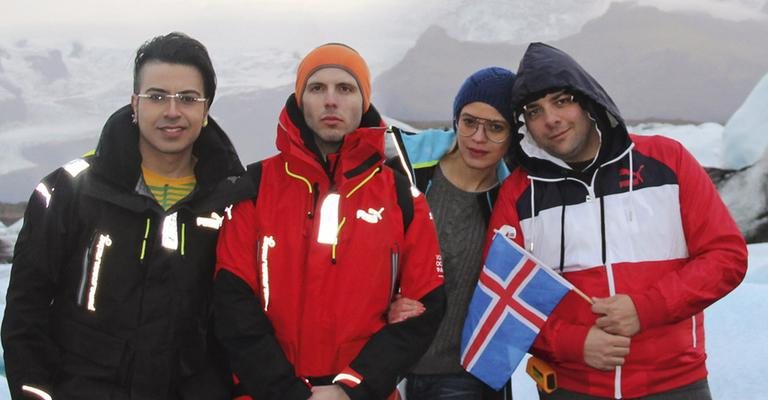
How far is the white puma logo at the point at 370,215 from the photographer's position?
1.47 meters

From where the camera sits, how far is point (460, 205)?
180cm

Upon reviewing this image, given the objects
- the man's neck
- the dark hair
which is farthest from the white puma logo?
the dark hair

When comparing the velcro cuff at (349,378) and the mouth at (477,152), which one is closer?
the velcro cuff at (349,378)

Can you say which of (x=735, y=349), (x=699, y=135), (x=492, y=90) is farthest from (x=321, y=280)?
(x=699, y=135)

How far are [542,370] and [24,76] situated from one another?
326cm

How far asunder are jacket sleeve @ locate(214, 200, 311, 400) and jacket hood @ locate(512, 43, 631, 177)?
0.74 meters

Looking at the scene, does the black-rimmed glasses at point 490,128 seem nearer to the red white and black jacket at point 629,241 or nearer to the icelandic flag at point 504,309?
the red white and black jacket at point 629,241

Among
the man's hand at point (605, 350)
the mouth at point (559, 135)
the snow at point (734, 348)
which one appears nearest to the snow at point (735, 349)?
the snow at point (734, 348)

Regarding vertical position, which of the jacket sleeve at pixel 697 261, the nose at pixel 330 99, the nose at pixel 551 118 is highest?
the nose at pixel 330 99

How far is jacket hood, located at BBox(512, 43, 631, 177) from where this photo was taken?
1629 mm

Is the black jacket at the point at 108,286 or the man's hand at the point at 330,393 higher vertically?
the black jacket at the point at 108,286

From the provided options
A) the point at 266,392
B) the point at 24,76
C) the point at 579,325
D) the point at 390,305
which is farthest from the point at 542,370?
the point at 24,76

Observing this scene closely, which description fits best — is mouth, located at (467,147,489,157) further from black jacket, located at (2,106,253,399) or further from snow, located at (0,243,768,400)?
snow, located at (0,243,768,400)

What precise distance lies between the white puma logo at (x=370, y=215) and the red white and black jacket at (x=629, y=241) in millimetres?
360
